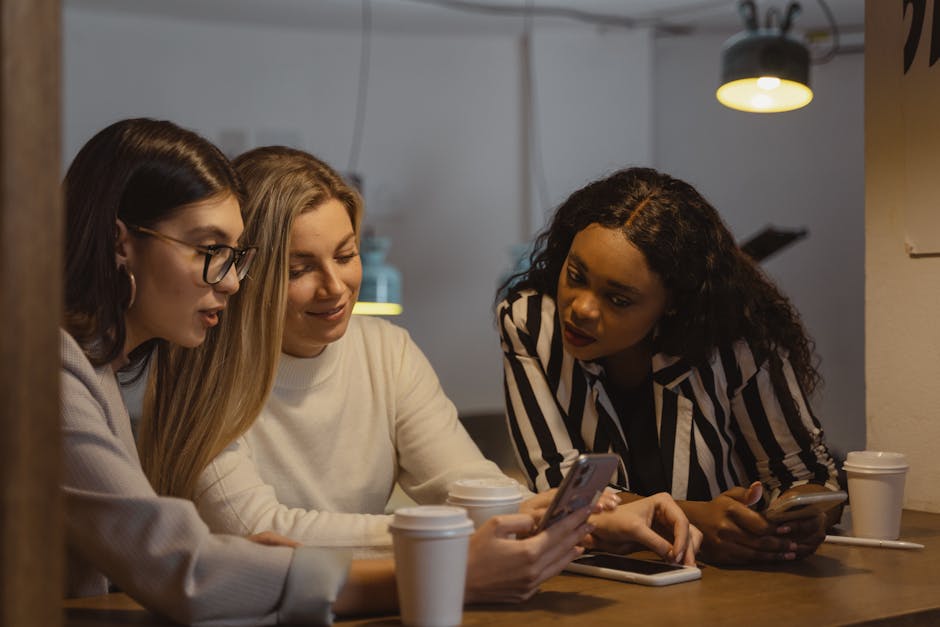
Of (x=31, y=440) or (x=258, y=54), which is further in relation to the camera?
(x=258, y=54)

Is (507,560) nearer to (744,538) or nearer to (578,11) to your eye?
(744,538)

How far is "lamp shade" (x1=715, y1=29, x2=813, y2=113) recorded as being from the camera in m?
3.57

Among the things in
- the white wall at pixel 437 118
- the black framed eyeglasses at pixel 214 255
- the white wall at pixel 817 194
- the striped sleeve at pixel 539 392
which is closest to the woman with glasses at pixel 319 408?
the striped sleeve at pixel 539 392

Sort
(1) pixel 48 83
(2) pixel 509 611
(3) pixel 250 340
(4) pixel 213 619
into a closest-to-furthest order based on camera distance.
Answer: (1) pixel 48 83, (4) pixel 213 619, (2) pixel 509 611, (3) pixel 250 340

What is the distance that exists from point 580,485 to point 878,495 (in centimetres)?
70

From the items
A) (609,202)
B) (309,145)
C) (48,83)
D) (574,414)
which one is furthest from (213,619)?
(309,145)

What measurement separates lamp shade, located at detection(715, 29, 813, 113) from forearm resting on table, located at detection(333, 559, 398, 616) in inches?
102

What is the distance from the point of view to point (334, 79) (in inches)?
218

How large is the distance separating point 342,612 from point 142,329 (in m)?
0.52

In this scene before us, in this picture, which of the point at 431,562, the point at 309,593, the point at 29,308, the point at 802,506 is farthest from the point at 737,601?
the point at 29,308

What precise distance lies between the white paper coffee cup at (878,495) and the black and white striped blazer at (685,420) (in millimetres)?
162

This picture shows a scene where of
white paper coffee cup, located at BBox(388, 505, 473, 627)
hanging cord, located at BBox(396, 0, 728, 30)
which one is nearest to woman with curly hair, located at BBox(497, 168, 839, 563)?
white paper coffee cup, located at BBox(388, 505, 473, 627)

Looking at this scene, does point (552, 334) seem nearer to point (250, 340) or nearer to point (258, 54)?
point (250, 340)

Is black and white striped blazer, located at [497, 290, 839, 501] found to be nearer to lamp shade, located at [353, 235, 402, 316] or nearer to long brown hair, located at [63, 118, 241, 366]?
long brown hair, located at [63, 118, 241, 366]
